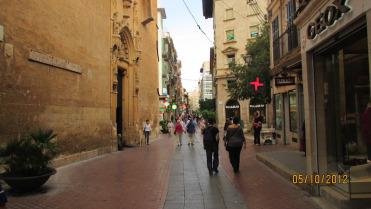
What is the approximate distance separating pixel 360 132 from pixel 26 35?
9.52 metres

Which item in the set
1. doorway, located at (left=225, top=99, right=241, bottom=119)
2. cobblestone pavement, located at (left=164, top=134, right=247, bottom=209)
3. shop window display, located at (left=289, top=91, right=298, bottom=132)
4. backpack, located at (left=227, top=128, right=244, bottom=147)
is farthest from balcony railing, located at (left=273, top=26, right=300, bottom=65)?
doorway, located at (left=225, top=99, right=241, bottom=119)

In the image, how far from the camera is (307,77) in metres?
8.49

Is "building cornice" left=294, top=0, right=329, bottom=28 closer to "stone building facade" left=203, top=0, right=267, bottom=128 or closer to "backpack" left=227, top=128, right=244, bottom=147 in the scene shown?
"backpack" left=227, top=128, right=244, bottom=147

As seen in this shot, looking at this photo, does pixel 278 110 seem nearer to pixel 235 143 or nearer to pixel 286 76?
pixel 286 76

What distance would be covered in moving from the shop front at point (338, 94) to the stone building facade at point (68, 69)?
782cm

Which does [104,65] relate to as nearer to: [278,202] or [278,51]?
[278,51]

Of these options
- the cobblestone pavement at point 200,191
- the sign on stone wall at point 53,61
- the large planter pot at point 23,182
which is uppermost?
the sign on stone wall at point 53,61

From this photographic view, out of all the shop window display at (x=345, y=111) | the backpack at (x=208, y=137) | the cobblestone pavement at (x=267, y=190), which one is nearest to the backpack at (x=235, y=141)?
the backpack at (x=208, y=137)

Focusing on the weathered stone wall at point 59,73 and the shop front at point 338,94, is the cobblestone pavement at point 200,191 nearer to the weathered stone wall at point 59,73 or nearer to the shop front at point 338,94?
the shop front at point 338,94

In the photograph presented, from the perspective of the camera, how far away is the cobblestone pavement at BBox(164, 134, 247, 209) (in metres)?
7.55

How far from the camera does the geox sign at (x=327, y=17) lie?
21.2 ft

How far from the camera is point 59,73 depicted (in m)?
13.9

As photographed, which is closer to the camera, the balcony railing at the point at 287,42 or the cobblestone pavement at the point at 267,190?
the cobblestone pavement at the point at 267,190

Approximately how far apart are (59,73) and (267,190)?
8625mm
